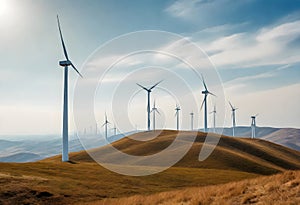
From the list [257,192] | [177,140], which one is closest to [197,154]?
[177,140]

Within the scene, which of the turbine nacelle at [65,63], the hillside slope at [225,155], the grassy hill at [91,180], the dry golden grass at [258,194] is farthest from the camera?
the hillside slope at [225,155]

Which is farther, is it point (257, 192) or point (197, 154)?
point (197, 154)

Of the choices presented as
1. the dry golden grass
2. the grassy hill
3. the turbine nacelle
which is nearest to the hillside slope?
the grassy hill

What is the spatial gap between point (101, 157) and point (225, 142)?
2235 inches

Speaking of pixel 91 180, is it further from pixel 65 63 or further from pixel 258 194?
pixel 65 63

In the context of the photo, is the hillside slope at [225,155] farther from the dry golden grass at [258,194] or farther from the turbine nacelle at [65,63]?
the dry golden grass at [258,194]

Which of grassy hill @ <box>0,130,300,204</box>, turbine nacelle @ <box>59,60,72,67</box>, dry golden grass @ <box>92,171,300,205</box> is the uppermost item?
turbine nacelle @ <box>59,60,72,67</box>

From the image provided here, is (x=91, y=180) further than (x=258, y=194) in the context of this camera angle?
Yes

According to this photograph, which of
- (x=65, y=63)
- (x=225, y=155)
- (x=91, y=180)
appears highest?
(x=65, y=63)

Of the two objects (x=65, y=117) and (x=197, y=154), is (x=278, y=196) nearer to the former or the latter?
(x=65, y=117)

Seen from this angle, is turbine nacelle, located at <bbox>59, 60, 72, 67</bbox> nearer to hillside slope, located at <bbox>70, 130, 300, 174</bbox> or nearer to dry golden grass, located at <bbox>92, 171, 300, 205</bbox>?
hillside slope, located at <bbox>70, 130, 300, 174</bbox>

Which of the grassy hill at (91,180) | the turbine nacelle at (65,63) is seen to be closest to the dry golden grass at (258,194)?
the grassy hill at (91,180)

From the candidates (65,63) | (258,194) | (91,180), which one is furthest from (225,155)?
(258,194)

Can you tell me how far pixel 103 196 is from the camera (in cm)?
3584
